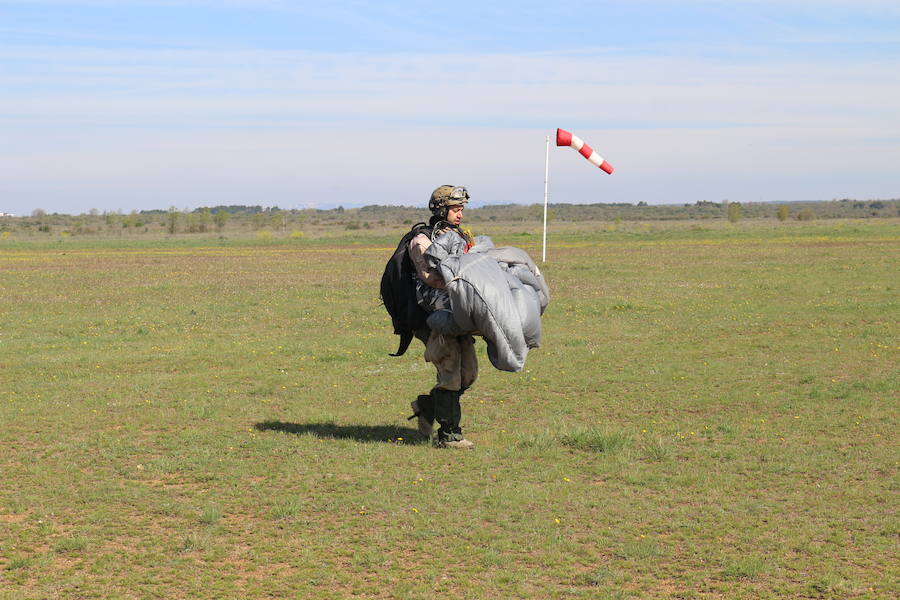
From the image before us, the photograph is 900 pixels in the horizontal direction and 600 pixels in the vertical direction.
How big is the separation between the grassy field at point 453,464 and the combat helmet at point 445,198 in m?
2.22

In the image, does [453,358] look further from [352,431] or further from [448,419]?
[352,431]

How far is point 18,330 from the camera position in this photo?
18.6 metres

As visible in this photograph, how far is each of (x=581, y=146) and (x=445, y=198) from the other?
20710 mm

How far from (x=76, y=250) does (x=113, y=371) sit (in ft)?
139

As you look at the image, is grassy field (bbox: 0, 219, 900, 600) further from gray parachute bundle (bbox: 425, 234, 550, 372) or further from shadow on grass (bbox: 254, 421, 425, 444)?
gray parachute bundle (bbox: 425, 234, 550, 372)

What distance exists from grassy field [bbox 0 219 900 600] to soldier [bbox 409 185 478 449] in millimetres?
418

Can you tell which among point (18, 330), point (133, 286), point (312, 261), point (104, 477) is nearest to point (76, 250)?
point (312, 261)

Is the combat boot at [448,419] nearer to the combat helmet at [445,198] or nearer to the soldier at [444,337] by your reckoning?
the soldier at [444,337]

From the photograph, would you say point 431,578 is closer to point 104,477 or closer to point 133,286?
point 104,477

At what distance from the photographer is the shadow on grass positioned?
31.2ft

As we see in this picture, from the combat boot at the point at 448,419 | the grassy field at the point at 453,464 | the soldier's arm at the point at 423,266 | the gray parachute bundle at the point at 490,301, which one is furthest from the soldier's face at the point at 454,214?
the grassy field at the point at 453,464

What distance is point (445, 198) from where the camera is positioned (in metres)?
8.52

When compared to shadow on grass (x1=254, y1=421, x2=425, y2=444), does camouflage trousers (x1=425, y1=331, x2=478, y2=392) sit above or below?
above

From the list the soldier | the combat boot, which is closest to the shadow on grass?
the combat boot
